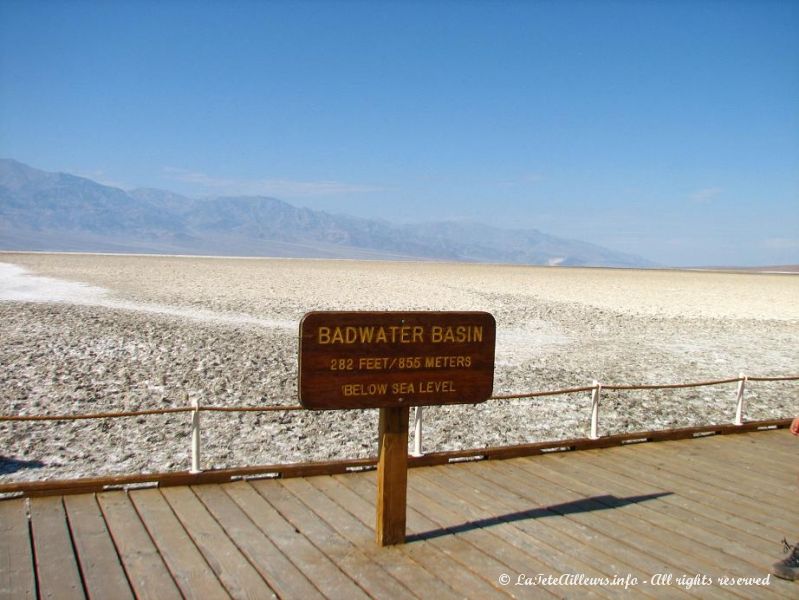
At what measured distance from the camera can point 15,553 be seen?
17.4ft

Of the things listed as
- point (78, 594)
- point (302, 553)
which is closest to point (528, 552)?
point (302, 553)

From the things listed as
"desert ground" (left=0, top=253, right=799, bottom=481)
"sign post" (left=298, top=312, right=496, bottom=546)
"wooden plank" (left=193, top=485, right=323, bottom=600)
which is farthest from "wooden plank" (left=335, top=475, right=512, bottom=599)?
"desert ground" (left=0, top=253, right=799, bottom=481)

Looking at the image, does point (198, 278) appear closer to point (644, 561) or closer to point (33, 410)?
point (33, 410)

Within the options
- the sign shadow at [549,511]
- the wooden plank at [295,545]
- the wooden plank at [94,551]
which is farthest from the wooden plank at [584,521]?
the wooden plank at [94,551]

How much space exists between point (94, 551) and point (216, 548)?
90 cm

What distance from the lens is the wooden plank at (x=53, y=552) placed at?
484 cm

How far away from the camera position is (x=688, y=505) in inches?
269

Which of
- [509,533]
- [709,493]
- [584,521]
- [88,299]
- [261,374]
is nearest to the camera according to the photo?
[509,533]

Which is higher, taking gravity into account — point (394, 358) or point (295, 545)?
point (394, 358)

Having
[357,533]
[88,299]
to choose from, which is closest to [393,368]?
[357,533]

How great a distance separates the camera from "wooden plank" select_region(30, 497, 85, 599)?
484 cm

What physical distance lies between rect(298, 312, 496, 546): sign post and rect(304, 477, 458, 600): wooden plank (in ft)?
0.76

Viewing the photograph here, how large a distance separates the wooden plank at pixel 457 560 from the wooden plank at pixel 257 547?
36.2 inches

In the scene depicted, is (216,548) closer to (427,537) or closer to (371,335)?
(427,537)
